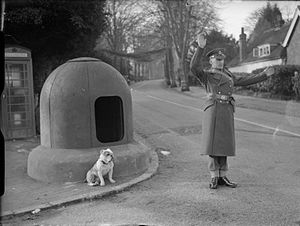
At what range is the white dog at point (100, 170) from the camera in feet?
17.2

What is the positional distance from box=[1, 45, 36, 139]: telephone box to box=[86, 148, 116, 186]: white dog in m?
4.86

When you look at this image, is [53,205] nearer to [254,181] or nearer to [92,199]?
[92,199]

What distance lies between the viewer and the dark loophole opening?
6820 millimetres

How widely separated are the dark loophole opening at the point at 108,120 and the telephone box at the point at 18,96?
11.8ft

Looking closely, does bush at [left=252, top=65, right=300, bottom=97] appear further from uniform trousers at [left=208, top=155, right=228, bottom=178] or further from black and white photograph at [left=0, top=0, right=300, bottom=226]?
uniform trousers at [left=208, top=155, right=228, bottom=178]

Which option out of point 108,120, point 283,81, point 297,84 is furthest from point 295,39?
point 108,120

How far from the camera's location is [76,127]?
5891mm

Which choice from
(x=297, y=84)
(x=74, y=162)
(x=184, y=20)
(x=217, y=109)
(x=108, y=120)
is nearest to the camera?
(x=217, y=109)

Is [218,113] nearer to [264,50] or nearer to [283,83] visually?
[283,83]

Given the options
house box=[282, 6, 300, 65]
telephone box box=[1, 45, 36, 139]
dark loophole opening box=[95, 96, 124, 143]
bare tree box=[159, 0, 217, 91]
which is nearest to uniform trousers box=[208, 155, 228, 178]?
dark loophole opening box=[95, 96, 124, 143]

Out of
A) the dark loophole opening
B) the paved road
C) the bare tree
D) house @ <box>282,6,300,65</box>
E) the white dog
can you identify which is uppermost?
the bare tree

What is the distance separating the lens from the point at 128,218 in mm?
4027

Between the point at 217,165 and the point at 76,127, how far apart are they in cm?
229

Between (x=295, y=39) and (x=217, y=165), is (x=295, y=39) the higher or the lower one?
the higher one
